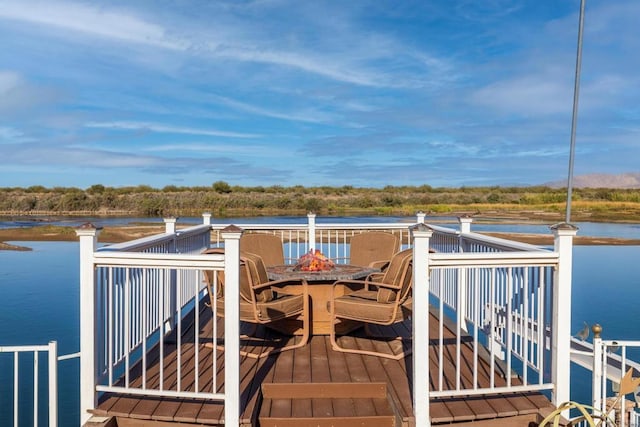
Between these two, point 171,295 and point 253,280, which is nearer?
point 253,280

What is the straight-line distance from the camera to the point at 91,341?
10.7 feet

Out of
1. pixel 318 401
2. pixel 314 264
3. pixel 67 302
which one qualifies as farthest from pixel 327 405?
pixel 67 302

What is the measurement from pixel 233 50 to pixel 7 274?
12.3 m

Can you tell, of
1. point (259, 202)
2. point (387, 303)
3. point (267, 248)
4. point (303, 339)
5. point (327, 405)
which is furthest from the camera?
point (259, 202)

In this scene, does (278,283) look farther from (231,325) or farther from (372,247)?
(372,247)

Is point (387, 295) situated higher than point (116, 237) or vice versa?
point (387, 295)

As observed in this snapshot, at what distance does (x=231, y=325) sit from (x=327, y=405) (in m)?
0.89

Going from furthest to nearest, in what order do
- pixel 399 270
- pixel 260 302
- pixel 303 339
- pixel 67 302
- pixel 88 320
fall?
pixel 67 302 → pixel 303 339 → pixel 260 302 → pixel 399 270 → pixel 88 320

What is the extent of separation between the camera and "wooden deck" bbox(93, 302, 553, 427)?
3.16 meters

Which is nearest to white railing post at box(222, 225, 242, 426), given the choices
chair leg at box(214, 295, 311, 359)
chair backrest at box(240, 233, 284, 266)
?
chair leg at box(214, 295, 311, 359)

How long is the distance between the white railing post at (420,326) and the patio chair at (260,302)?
1.37 metres

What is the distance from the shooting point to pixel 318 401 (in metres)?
3.51

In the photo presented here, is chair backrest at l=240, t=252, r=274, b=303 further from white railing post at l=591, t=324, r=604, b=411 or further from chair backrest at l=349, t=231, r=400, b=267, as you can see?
white railing post at l=591, t=324, r=604, b=411

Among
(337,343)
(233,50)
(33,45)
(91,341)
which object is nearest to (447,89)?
(233,50)
